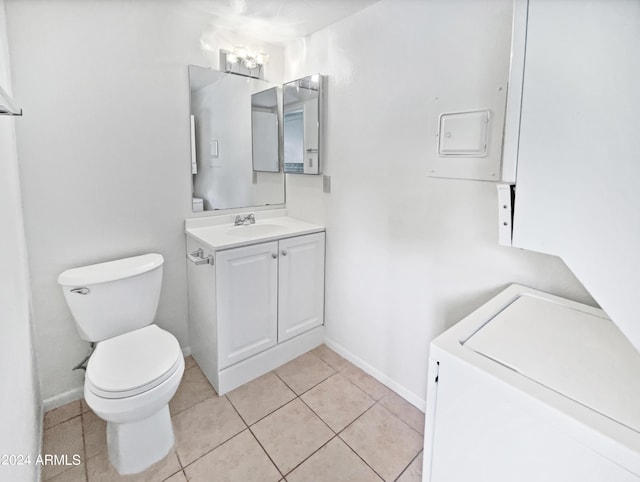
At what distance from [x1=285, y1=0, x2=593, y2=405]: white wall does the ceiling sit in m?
0.08

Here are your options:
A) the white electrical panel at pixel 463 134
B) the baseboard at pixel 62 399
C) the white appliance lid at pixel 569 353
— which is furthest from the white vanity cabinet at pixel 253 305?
the white appliance lid at pixel 569 353

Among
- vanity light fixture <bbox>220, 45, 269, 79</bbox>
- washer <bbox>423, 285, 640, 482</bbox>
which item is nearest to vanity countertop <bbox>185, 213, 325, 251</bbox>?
vanity light fixture <bbox>220, 45, 269, 79</bbox>

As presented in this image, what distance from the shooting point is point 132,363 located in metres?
1.48

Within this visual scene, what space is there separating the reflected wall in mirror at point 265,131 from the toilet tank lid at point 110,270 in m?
1.03

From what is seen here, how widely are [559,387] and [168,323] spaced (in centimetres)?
212

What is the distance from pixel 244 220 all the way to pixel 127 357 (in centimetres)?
115

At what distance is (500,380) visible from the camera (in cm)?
83

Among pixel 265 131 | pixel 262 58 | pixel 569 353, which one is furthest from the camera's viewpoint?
pixel 265 131

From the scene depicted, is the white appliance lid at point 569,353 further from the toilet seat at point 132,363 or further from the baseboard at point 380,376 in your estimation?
the toilet seat at point 132,363

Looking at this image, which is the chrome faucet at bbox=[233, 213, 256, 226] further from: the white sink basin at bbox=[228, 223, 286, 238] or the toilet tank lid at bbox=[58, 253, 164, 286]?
the toilet tank lid at bbox=[58, 253, 164, 286]

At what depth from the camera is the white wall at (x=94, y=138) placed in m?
1.61

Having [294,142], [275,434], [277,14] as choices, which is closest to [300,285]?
[275,434]

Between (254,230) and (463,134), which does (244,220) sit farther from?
(463,134)

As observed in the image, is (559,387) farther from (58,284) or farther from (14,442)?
(58,284)
